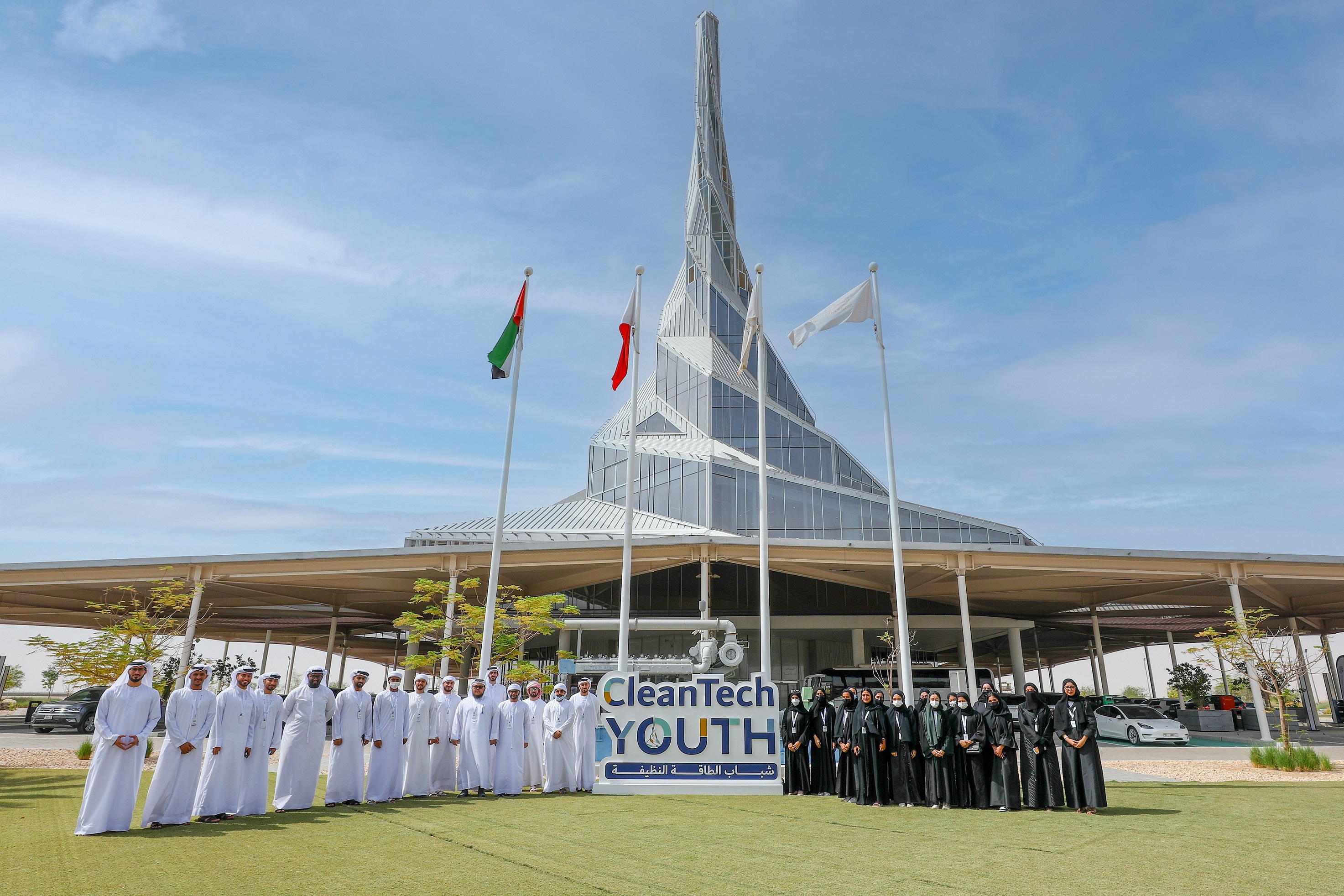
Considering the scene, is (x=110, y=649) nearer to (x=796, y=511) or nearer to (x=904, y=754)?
(x=904, y=754)

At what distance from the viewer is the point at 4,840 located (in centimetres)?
766

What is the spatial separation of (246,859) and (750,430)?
42.9 meters

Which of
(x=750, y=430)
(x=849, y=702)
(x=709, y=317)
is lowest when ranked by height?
(x=849, y=702)

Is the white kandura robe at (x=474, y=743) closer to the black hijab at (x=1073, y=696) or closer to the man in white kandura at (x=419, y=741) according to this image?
the man in white kandura at (x=419, y=741)

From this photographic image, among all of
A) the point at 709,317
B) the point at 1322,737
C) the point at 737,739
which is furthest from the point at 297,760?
the point at 709,317

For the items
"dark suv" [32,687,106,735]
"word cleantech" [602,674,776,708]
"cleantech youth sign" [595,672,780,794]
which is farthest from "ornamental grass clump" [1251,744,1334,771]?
"dark suv" [32,687,106,735]

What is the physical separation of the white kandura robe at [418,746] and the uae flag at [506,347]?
7578 millimetres

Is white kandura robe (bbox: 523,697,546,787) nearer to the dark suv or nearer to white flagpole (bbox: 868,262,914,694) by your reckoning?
white flagpole (bbox: 868,262,914,694)

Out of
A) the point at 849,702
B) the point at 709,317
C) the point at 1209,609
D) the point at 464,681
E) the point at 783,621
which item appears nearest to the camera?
the point at 849,702

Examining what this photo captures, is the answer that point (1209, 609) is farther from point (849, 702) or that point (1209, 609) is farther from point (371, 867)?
point (371, 867)

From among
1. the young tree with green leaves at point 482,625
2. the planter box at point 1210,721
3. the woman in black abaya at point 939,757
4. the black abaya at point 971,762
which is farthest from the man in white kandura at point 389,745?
the planter box at point 1210,721

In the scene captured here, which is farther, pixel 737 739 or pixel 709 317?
pixel 709 317

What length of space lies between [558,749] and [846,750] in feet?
15.4

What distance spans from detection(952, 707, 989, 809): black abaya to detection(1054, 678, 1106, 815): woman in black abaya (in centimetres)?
98
